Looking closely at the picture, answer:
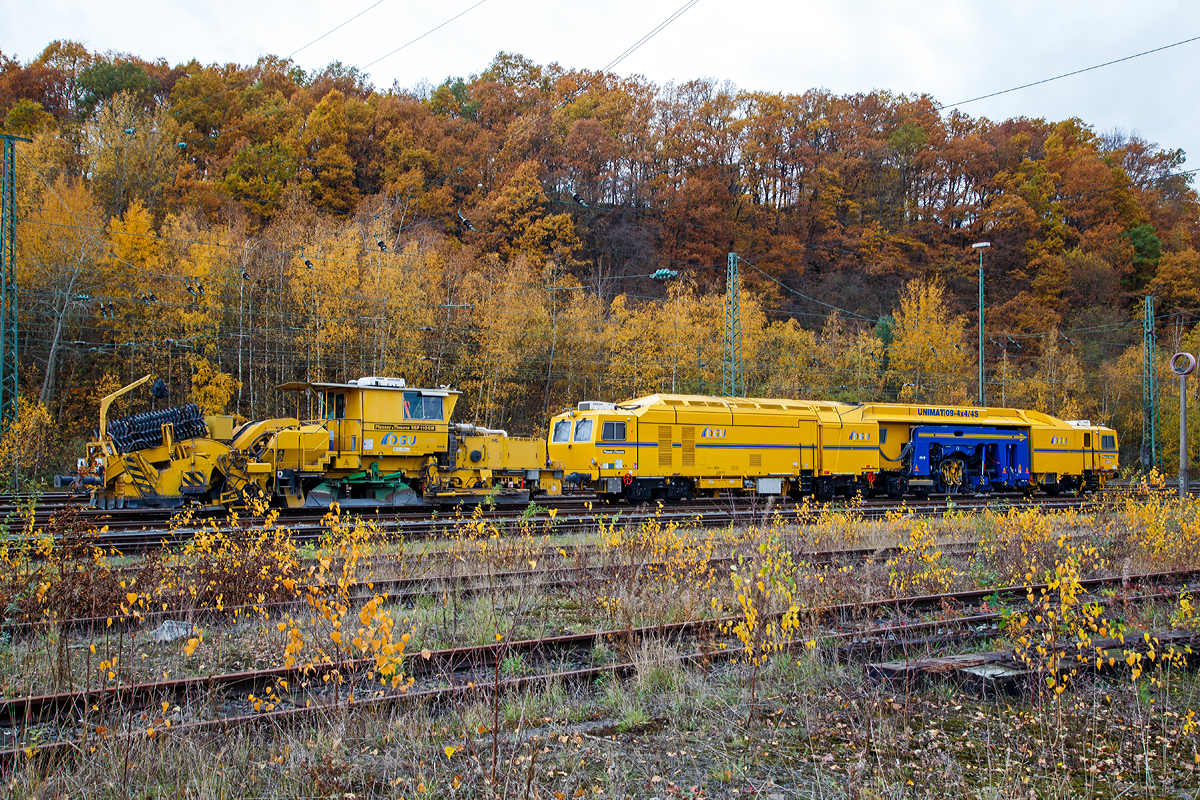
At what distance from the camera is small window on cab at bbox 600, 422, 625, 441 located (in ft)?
66.7

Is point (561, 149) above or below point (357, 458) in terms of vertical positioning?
above

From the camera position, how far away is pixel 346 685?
6.00 meters

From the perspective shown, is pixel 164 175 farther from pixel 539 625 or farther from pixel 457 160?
pixel 539 625

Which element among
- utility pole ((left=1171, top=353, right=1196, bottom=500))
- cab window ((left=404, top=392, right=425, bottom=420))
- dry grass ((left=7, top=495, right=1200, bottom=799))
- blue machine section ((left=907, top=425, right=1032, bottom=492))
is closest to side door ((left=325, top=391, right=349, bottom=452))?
cab window ((left=404, top=392, right=425, bottom=420))

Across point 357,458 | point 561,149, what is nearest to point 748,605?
point 357,458

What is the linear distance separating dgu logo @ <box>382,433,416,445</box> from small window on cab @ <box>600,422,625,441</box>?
511 cm

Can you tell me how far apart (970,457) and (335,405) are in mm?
21853

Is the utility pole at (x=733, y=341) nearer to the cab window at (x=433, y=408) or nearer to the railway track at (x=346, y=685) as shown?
the cab window at (x=433, y=408)

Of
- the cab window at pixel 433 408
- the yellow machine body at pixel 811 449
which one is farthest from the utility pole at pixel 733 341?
the cab window at pixel 433 408

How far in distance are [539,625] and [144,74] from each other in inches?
2383

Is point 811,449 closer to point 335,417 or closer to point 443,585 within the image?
point 335,417

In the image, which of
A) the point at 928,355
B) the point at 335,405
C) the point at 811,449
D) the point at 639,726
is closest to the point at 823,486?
the point at 811,449

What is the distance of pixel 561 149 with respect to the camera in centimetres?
6059

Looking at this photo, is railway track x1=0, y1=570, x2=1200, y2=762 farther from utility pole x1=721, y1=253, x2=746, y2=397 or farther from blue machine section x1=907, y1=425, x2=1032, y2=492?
utility pole x1=721, y1=253, x2=746, y2=397
